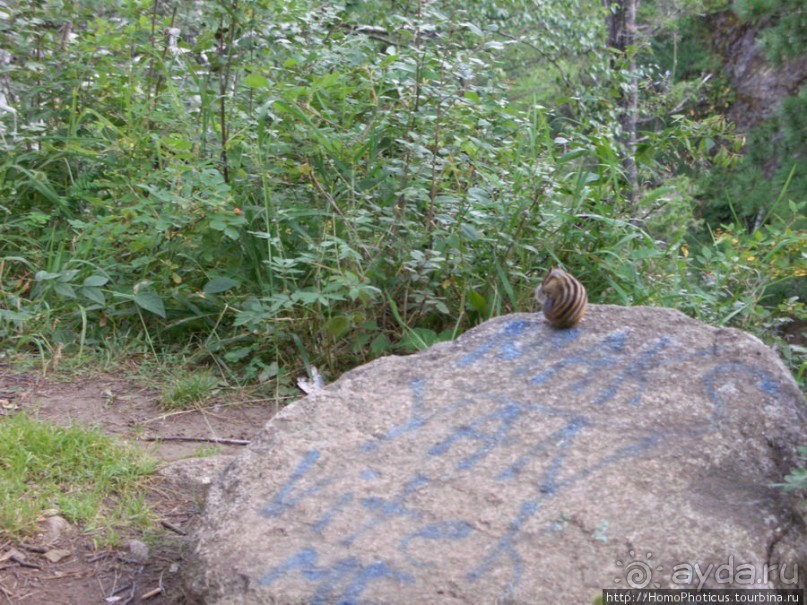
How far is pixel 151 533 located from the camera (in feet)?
9.10

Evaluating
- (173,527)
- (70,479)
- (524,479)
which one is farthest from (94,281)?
(524,479)

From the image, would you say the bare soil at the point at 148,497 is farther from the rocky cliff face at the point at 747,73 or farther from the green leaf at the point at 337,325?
the rocky cliff face at the point at 747,73

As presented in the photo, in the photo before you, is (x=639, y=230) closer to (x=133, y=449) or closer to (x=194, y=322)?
(x=194, y=322)

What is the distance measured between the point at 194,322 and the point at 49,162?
4.68 ft

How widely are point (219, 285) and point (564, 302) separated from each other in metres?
1.90

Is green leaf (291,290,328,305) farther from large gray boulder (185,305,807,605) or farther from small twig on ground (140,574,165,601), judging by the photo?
small twig on ground (140,574,165,601)

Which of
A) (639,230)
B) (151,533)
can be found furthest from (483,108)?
(151,533)

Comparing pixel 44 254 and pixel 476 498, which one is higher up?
pixel 476 498

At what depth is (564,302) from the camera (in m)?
2.81

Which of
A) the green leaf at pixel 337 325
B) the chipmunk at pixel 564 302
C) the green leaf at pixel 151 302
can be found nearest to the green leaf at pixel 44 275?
the green leaf at pixel 151 302

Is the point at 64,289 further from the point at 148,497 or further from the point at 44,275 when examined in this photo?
the point at 148,497

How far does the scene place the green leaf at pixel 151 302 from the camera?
4.09 m

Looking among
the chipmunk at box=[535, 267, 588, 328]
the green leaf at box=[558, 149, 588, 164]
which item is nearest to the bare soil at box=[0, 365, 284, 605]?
the chipmunk at box=[535, 267, 588, 328]

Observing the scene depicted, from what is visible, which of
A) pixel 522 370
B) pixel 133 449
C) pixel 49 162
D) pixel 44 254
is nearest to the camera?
pixel 522 370
